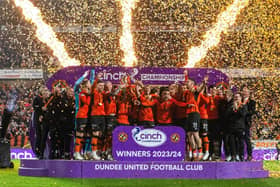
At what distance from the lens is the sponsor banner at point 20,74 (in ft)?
106

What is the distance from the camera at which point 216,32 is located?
122 ft

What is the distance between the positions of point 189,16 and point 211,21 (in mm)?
2286

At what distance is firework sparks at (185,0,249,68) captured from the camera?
34.8m

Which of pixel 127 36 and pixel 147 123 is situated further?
pixel 127 36

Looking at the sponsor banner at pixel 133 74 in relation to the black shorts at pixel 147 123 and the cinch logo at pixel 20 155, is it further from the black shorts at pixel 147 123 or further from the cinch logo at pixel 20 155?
the cinch logo at pixel 20 155

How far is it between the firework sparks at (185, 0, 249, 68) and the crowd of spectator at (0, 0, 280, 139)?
0.34m

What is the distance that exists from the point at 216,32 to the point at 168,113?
79.8 feet

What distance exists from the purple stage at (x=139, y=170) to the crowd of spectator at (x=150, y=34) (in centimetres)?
2067

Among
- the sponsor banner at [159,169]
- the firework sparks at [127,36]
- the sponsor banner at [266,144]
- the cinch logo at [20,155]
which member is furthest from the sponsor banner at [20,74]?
the sponsor banner at [159,169]

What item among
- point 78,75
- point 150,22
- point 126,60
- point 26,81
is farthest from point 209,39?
point 78,75

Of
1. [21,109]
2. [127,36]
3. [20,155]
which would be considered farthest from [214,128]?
[127,36]

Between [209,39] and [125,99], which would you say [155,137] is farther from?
[209,39]

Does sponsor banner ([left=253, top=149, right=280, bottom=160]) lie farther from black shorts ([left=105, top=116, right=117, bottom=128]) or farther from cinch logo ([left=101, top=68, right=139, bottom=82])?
black shorts ([left=105, top=116, right=117, bottom=128])

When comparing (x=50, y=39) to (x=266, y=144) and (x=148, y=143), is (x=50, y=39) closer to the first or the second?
(x=266, y=144)
